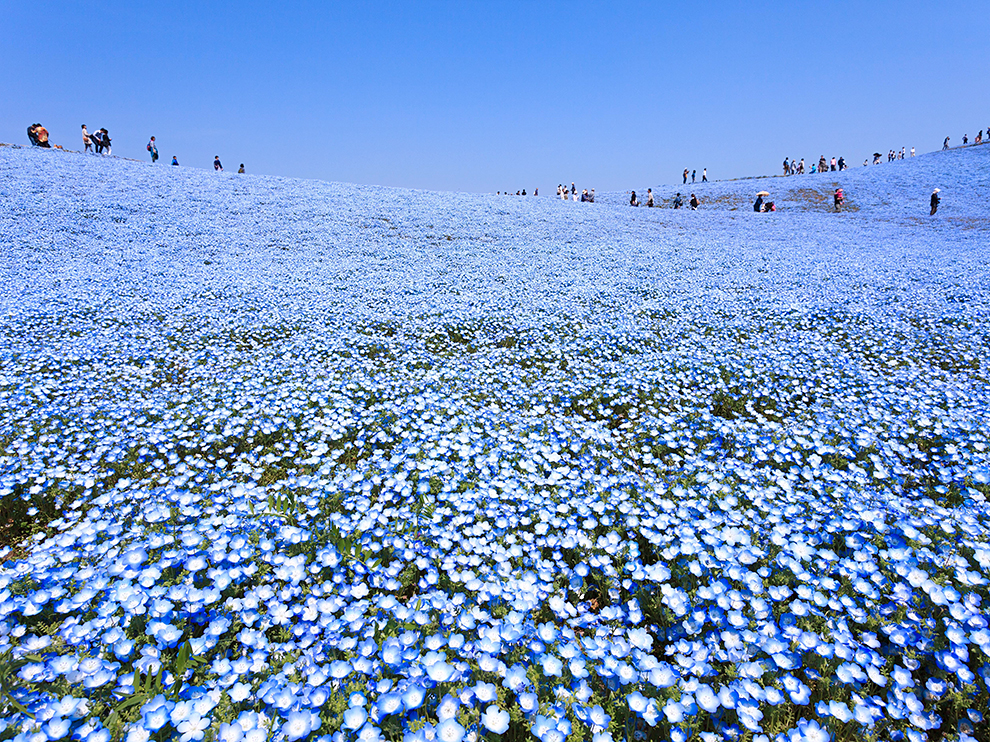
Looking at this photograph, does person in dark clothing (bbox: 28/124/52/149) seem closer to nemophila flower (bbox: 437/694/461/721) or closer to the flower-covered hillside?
the flower-covered hillside

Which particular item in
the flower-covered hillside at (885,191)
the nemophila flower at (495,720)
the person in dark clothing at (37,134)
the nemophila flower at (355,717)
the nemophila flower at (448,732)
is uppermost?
the person in dark clothing at (37,134)

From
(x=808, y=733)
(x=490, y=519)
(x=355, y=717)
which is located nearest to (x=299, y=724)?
(x=355, y=717)

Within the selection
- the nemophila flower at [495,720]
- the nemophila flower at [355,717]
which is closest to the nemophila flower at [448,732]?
the nemophila flower at [495,720]

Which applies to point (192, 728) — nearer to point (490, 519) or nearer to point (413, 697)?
point (413, 697)

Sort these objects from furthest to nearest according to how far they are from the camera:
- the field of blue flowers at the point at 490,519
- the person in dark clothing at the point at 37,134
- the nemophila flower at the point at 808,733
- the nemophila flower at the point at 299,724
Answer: the person in dark clothing at the point at 37,134, the field of blue flowers at the point at 490,519, the nemophila flower at the point at 808,733, the nemophila flower at the point at 299,724

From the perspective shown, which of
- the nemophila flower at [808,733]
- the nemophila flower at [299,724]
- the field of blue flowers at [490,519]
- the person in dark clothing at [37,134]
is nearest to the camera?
the nemophila flower at [299,724]

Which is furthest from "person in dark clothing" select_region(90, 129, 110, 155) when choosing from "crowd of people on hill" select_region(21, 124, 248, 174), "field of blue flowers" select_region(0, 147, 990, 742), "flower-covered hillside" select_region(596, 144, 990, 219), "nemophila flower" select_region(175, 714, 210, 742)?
"nemophila flower" select_region(175, 714, 210, 742)

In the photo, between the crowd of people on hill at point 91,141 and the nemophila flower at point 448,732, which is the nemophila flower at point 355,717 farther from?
the crowd of people on hill at point 91,141

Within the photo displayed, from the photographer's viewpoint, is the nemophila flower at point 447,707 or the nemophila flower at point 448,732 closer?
the nemophila flower at point 448,732

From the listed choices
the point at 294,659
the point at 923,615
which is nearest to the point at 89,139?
the point at 294,659
